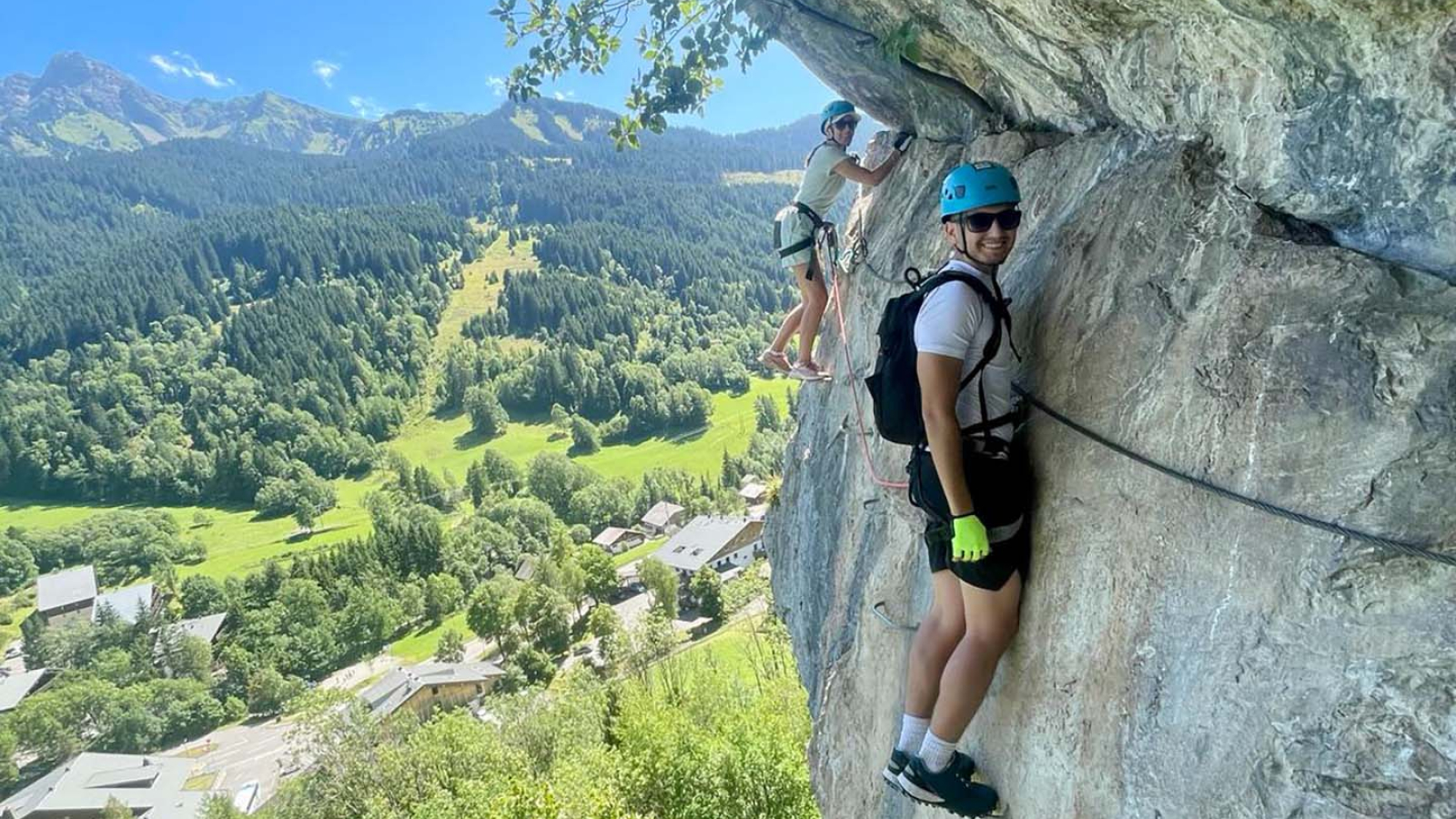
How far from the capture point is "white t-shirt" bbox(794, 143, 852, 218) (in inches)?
360

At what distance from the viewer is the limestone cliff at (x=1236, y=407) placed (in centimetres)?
350

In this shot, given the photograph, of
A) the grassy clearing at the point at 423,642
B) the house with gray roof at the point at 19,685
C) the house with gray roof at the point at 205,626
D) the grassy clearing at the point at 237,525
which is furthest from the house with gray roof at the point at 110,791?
the grassy clearing at the point at 237,525

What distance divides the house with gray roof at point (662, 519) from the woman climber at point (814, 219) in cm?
9696

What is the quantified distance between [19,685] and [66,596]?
25.8 meters

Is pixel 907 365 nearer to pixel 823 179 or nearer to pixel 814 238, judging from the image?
pixel 823 179

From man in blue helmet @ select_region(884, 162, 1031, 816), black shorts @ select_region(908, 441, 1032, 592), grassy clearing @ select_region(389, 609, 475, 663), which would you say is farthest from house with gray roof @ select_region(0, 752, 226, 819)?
black shorts @ select_region(908, 441, 1032, 592)

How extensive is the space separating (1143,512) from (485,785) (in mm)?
28401

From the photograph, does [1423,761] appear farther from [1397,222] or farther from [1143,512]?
[1397,222]

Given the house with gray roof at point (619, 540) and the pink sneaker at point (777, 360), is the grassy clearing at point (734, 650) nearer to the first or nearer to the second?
the house with gray roof at point (619, 540)

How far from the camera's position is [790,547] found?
12.1 metres

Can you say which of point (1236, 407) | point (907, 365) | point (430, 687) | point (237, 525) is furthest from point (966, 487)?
point (237, 525)

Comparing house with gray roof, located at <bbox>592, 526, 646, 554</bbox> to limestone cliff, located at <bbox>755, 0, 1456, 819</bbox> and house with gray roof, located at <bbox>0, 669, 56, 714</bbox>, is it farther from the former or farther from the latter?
limestone cliff, located at <bbox>755, 0, 1456, 819</bbox>

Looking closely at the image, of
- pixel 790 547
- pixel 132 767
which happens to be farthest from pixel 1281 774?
pixel 132 767

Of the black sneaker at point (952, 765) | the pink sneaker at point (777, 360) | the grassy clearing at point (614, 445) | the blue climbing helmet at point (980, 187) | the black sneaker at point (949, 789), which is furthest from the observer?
the grassy clearing at point (614, 445)
